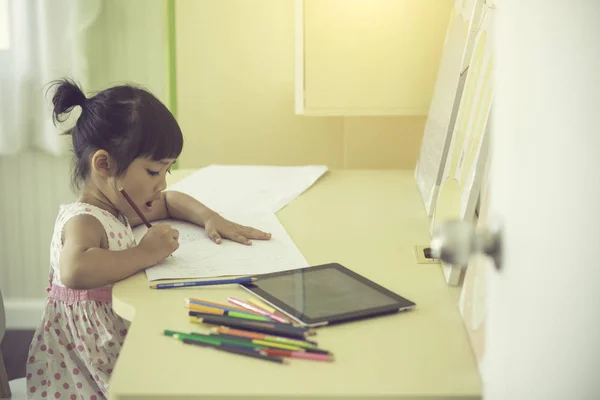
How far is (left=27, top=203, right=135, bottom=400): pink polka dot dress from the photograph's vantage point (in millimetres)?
978

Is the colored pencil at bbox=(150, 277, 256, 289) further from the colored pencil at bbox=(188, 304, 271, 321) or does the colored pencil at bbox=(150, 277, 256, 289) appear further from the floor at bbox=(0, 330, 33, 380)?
the floor at bbox=(0, 330, 33, 380)

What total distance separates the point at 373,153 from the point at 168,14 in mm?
652

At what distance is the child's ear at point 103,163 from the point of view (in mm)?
1046

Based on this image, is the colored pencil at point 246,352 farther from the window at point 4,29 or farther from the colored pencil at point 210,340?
the window at point 4,29

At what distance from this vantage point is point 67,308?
1.00 m

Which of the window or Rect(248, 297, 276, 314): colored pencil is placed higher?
the window

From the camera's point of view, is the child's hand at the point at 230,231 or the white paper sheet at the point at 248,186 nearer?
the child's hand at the point at 230,231

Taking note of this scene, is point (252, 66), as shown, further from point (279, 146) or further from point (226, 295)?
point (226, 295)

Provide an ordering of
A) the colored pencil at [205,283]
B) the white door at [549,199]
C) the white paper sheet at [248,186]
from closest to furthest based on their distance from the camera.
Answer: the white door at [549,199] < the colored pencil at [205,283] < the white paper sheet at [248,186]

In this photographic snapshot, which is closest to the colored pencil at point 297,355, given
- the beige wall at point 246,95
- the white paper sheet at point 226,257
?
the white paper sheet at point 226,257

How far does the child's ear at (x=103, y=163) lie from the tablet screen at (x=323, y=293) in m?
0.33

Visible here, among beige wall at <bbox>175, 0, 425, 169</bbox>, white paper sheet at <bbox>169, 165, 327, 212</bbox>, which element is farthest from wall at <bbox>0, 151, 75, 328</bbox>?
white paper sheet at <bbox>169, 165, 327, 212</bbox>

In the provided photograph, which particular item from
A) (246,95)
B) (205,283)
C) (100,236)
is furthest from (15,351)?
(205,283)

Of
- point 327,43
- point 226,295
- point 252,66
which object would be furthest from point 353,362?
point 252,66
